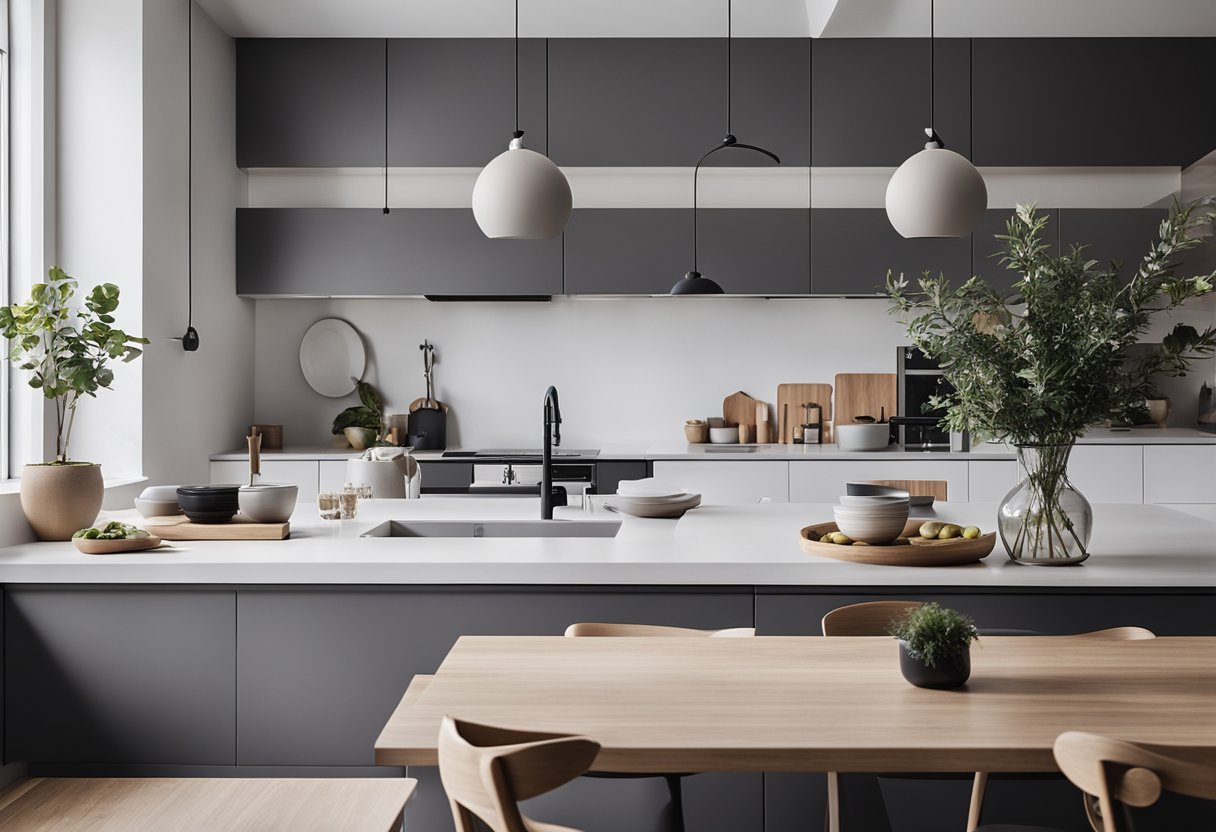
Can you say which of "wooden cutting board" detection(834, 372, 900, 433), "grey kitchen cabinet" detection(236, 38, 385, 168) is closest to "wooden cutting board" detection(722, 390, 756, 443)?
"wooden cutting board" detection(834, 372, 900, 433)

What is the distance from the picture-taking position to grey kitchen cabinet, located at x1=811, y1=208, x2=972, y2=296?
4887 mm

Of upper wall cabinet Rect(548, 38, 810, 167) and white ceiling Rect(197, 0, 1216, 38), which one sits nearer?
white ceiling Rect(197, 0, 1216, 38)

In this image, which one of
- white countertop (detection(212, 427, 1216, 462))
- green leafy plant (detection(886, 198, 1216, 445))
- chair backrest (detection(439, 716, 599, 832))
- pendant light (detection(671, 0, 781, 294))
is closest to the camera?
chair backrest (detection(439, 716, 599, 832))

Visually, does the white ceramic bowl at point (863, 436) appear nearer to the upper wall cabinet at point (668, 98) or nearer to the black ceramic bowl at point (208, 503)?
the upper wall cabinet at point (668, 98)

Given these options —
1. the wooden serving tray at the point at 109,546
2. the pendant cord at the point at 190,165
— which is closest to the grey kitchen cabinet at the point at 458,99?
the pendant cord at the point at 190,165

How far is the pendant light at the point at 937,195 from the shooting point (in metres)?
2.70

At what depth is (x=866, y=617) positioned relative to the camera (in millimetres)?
1985

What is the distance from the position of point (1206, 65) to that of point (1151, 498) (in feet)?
7.11

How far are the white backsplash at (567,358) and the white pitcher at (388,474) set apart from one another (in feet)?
5.85

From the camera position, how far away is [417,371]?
17.7ft

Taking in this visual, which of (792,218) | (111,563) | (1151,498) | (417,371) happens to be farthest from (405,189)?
(1151,498)

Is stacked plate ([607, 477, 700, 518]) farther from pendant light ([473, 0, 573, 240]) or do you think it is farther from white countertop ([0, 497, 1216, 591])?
pendant light ([473, 0, 573, 240])

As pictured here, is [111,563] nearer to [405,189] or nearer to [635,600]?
[635,600]

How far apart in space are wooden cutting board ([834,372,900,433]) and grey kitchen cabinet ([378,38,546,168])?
2050 mm
